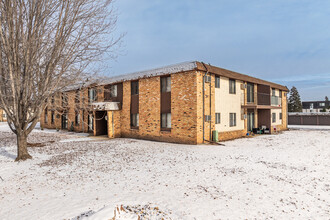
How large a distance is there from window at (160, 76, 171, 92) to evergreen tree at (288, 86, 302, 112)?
167ft

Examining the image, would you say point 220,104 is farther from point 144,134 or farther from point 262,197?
point 262,197

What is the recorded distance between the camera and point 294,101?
54.1 metres

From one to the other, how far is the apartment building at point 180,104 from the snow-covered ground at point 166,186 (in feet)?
14.6

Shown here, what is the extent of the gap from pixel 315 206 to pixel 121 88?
17.1 m

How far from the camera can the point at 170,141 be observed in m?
15.5

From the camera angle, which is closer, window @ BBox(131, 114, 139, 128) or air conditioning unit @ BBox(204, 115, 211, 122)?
air conditioning unit @ BBox(204, 115, 211, 122)

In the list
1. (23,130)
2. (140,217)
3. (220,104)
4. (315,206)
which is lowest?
(315,206)

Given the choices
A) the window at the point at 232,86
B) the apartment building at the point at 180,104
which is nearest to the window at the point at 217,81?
the apartment building at the point at 180,104

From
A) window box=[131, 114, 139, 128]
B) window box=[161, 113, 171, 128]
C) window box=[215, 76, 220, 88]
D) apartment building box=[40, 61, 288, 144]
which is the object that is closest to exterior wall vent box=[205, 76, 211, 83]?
apartment building box=[40, 61, 288, 144]

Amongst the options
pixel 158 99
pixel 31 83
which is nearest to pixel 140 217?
pixel 31 83

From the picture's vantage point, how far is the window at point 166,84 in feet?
52.5

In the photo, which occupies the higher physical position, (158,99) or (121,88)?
(121,88)

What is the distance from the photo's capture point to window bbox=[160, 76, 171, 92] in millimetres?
15989

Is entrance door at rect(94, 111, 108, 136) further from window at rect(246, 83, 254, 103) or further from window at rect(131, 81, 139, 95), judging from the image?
window at rect(246, 83, 254, 103)
